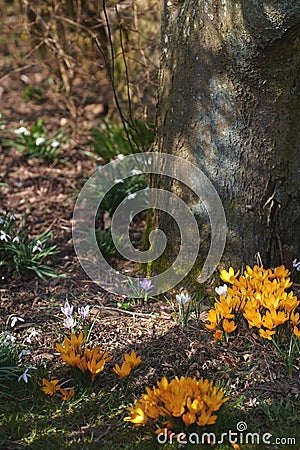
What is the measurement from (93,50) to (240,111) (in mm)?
3153

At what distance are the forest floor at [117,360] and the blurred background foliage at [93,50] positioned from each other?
1369 mm

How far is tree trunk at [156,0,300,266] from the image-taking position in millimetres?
3369

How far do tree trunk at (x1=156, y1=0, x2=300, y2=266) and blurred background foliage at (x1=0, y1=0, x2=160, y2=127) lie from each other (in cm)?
132

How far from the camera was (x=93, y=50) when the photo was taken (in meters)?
6.30

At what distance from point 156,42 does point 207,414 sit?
11.6 ft

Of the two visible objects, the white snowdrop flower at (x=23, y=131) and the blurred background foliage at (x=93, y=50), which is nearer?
the blurred background foliage at (x=93, y=50)

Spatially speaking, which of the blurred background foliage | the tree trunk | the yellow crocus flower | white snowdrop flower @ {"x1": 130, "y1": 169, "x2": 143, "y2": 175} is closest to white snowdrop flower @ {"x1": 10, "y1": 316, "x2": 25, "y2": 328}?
the yellow crocus flower

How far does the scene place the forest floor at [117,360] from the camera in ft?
9.49

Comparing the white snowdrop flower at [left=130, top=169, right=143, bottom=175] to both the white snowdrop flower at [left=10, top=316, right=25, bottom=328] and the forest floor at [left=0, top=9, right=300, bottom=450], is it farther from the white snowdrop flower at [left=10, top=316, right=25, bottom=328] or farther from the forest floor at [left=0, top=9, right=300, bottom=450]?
the white snowdrop flower at [left=10, top=316, right=25, bottom=328]

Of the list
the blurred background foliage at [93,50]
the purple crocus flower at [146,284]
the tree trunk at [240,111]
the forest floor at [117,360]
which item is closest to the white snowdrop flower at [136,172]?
the forest floor at [117,360]

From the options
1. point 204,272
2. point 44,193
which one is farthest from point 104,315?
point 44,193

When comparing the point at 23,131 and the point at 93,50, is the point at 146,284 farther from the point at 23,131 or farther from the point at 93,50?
the point at 93,50

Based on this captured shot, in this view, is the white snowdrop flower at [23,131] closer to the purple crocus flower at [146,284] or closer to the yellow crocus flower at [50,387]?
the purple crocus flower at [146,284]

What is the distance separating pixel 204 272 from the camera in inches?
150
